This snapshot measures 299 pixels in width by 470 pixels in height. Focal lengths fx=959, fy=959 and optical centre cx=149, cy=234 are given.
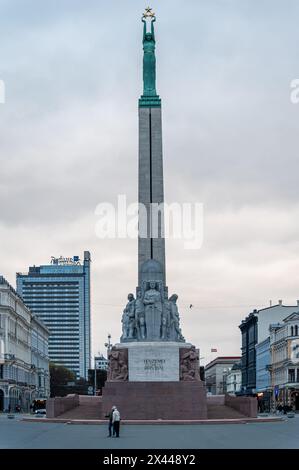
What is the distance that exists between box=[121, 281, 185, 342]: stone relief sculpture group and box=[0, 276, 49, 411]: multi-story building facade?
4524 centimetres

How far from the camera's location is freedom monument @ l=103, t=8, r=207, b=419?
160 ft

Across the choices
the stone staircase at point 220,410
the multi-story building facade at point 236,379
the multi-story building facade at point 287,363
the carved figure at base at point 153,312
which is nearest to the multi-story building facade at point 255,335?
the multi-story building facade at point 287,363

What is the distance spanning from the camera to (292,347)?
10800 centimetres

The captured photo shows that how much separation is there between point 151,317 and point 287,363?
56862 millimetres

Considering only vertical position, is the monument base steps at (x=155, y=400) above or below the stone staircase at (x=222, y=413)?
above

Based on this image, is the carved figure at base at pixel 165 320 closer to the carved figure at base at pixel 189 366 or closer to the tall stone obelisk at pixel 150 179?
the carved figure at base at pixel 189 366

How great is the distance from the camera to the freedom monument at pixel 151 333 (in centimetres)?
4888

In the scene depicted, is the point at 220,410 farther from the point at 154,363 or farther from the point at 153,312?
the point at 153,312

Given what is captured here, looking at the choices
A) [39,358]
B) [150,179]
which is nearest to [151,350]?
[150,179]

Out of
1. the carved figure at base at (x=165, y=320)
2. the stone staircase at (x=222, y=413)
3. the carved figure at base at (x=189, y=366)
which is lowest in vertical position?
the stone staircase at (x=222, y=413)

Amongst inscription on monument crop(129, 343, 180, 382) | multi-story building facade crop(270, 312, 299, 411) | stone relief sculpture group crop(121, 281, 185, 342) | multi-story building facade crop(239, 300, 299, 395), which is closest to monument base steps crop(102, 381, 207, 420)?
inscription on monument crop(129, 343, 180, 382)
